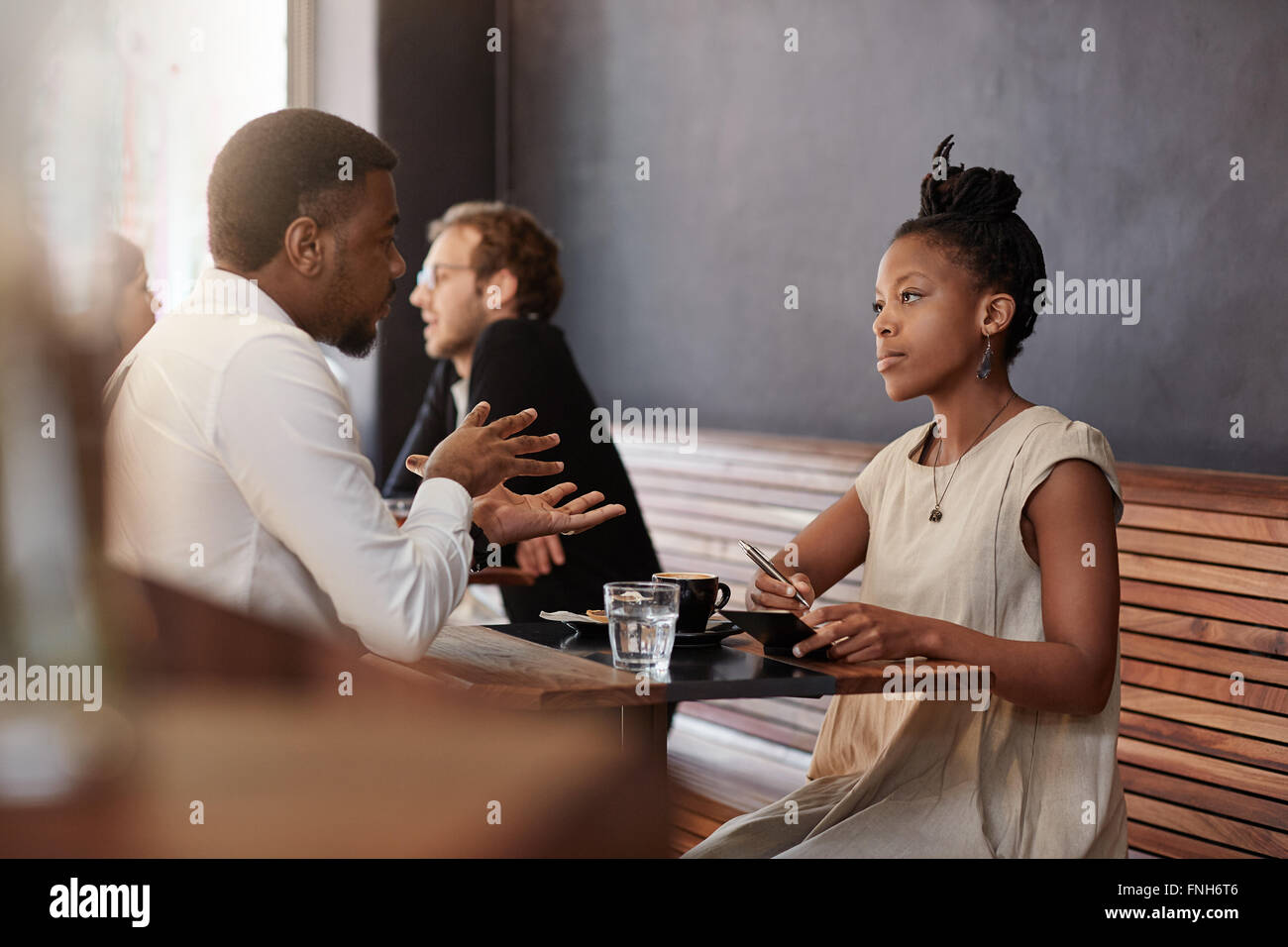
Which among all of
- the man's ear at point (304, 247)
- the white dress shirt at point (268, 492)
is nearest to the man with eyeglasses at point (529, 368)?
the man's ear at point (304, 247)

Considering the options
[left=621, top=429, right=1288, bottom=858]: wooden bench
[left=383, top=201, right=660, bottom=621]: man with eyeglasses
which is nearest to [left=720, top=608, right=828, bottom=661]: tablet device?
[left=621, top=429, right=1288, bottom=858]: wooden bench

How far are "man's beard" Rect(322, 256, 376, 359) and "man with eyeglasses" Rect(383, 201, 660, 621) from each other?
3.96 feet

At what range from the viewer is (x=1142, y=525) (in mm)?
2512

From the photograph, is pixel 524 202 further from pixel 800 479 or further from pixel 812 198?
pixel 800 479

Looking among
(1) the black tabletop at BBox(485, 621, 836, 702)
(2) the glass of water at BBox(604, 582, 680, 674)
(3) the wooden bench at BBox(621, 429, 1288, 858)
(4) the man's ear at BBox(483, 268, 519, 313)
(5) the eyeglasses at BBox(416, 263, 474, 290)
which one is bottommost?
(3) the wooden bench at BBox(621, 429, 1288, 858)

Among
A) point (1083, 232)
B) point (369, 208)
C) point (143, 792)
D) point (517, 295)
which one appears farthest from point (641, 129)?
point (143, 792)

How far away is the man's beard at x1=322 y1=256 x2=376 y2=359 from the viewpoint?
5.28ft

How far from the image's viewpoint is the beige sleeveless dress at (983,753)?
5.20ft

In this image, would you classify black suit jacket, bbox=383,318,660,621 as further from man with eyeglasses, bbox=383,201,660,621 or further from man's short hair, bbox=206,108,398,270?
man's short hair, bbox=206,108,398,270

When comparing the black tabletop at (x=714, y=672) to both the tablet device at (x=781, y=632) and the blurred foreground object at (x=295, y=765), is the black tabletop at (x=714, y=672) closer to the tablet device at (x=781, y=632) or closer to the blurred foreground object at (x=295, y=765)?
the tablet device at (x=781, y=632)

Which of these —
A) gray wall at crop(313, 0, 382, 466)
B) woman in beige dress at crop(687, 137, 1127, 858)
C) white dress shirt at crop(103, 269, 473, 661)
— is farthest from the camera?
gray wall at crop(313, 0, 382, 466)

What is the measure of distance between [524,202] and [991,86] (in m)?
2.38

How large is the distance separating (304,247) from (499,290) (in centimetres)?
201

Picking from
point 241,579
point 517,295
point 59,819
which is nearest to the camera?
point 59,819
